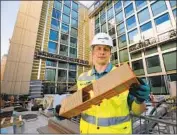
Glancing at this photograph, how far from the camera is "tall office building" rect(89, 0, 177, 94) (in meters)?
12.6

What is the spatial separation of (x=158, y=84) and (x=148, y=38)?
18.7ft

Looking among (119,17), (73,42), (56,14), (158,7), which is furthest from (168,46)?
(56,14)

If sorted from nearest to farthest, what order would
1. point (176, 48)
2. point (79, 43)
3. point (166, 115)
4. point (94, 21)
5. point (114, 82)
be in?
→ point (114, 82)
point (166, 115)
point (176, 48)
point (79, 43)
point (94, 21)

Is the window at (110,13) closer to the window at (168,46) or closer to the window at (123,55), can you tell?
the window at (123,55)

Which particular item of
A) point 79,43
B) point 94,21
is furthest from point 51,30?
point 94,21

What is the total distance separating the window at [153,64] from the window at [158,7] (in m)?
5.49

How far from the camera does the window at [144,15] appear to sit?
49.7ft

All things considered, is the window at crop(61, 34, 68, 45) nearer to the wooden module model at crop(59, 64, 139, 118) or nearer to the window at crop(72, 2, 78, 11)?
the window at crop(72, 2, 78, 11)

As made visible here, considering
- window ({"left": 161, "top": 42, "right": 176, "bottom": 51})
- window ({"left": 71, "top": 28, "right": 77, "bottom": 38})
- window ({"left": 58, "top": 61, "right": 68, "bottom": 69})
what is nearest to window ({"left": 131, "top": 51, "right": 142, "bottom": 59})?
window ({"left": 161, "top": 42, "right": 176, "bottom": 51})

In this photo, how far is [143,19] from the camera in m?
15.5

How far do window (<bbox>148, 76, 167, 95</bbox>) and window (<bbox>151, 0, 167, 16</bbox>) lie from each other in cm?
784

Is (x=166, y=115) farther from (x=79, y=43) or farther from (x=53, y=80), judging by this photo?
(x=79, y=43)

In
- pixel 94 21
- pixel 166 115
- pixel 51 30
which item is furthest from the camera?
pixel 94 21

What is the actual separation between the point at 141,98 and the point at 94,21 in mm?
24726
